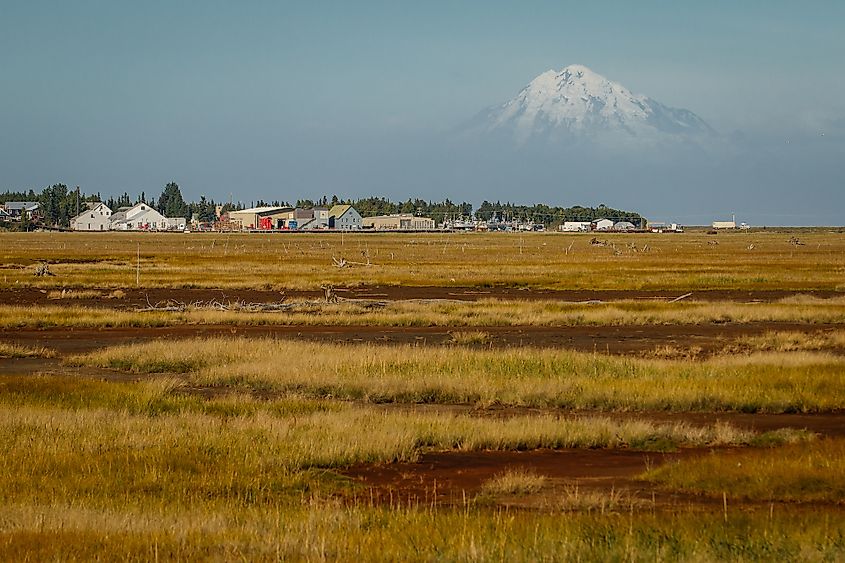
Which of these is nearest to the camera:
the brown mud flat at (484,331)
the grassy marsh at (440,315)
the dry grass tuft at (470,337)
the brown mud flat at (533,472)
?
the brown mud flat at (533,472)

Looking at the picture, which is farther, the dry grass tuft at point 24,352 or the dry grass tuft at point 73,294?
the dry grass tuft at point 73,294

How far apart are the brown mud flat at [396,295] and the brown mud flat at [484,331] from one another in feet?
35.5

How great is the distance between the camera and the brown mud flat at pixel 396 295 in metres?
50.6

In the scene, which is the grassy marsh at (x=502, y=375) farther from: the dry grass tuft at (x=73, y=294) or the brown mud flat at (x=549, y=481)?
the dry grass tuft at (x=73, y=294)

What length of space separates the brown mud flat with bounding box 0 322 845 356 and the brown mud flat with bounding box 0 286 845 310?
10807 mm

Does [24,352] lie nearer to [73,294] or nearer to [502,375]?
[502,375]

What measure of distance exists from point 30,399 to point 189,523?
10937 millimetres

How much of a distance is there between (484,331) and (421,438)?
19363 mm

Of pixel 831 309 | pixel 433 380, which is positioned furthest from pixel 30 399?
pixel 831 309

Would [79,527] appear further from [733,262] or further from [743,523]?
[733,262]

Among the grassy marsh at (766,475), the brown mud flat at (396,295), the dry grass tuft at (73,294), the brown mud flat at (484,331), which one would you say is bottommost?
the brown mud flat at (484,331)

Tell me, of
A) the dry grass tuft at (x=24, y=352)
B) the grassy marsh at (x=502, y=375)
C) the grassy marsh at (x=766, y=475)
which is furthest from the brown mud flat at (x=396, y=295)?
the grassy marsh at (x=766, y=475)

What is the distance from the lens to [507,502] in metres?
13.9

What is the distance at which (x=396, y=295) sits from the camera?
54.2 meters
